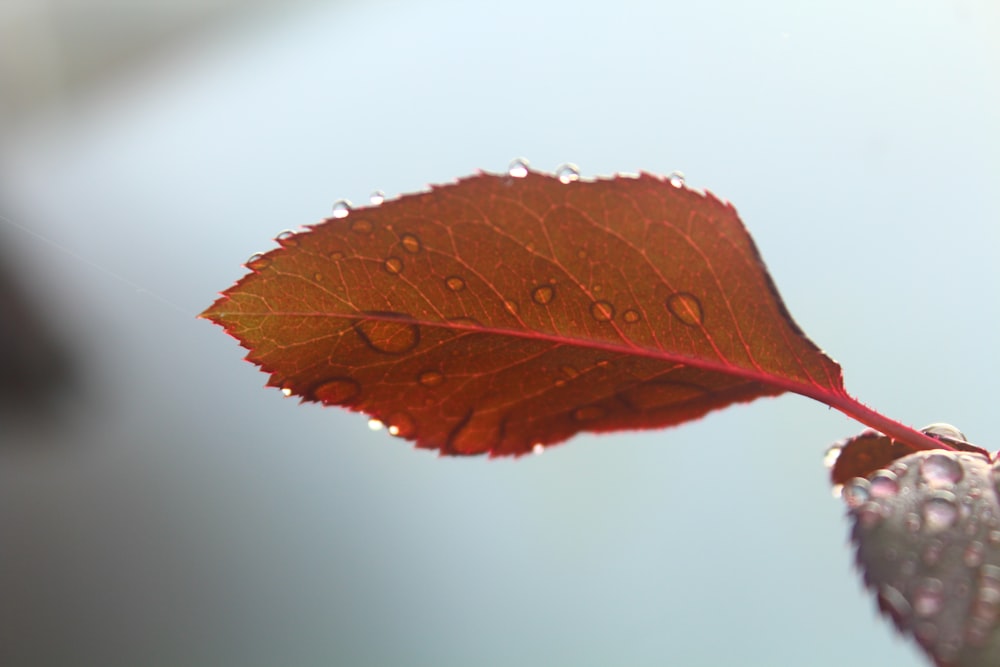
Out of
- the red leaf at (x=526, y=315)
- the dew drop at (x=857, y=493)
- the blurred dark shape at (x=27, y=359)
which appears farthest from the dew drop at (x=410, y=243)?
the blurred dark shape at (x=27, y=359)

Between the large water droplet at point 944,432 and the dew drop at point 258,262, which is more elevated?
the dew drop at point 258,262

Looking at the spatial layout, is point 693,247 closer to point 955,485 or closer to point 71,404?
point 955,485

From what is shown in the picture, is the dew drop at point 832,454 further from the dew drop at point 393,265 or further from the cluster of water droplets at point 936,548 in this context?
the dew drop at point 393,265

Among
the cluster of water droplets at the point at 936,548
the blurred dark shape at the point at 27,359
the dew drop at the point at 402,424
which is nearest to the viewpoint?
the cluster of water droplets at the point at 936,548

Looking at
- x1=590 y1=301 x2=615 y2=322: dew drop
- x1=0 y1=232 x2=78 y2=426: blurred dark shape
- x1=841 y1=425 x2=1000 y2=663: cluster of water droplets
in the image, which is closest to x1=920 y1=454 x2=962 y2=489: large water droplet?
x1=841 y1=425 x2=1000 y2=663: cluster of water droplets

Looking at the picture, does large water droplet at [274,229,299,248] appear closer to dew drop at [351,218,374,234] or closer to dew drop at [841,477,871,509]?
dew drop at [351,218,374,234]

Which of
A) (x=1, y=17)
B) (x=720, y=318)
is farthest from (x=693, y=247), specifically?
(x=1, y=17)

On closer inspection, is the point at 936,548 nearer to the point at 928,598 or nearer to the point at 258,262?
the point at 928,598
